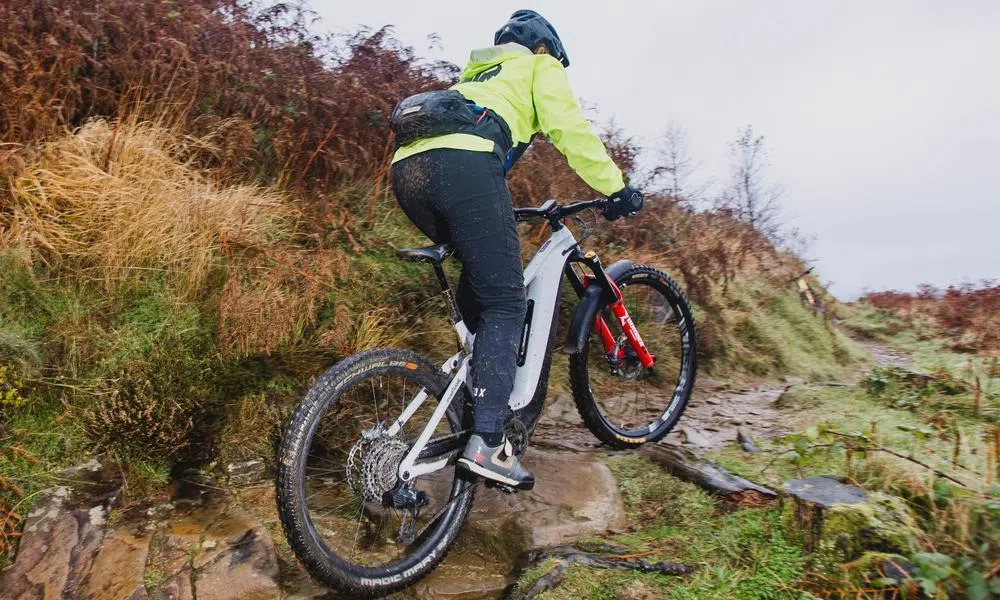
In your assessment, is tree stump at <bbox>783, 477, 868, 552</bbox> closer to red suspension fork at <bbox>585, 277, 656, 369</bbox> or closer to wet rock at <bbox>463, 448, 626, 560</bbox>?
wet rock at <bbox>463, 448, 626, 560</bbox>

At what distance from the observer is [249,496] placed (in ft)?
10.9

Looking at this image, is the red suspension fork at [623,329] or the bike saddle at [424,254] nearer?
the bike saddle at [424,254]

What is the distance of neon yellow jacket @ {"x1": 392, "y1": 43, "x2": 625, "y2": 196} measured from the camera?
3.04 metres

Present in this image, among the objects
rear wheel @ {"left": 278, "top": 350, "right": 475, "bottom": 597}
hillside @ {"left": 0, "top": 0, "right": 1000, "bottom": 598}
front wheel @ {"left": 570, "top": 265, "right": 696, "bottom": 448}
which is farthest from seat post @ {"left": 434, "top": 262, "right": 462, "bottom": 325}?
hillside @ {"left": 0, "top": 0, "right": 1000, "bottom": 598}

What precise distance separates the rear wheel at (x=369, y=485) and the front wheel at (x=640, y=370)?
940 millimetres

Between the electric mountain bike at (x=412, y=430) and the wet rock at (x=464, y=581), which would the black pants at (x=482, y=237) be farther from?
the wet rock at (x=464, y=581)

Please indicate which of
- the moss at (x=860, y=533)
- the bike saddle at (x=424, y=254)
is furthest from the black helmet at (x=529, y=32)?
the moss at (x=860, y=533)

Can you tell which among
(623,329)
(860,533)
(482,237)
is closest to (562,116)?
(482,237)

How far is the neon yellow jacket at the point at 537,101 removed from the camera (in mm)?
3041

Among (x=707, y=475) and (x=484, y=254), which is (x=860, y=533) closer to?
(x=707, y=475)

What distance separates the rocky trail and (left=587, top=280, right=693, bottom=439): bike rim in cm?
65

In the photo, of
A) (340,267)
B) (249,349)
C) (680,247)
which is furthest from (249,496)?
(680,247)

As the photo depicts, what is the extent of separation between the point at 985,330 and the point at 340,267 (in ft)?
24.0

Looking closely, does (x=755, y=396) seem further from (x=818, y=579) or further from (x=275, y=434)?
(x=275, y=434)
